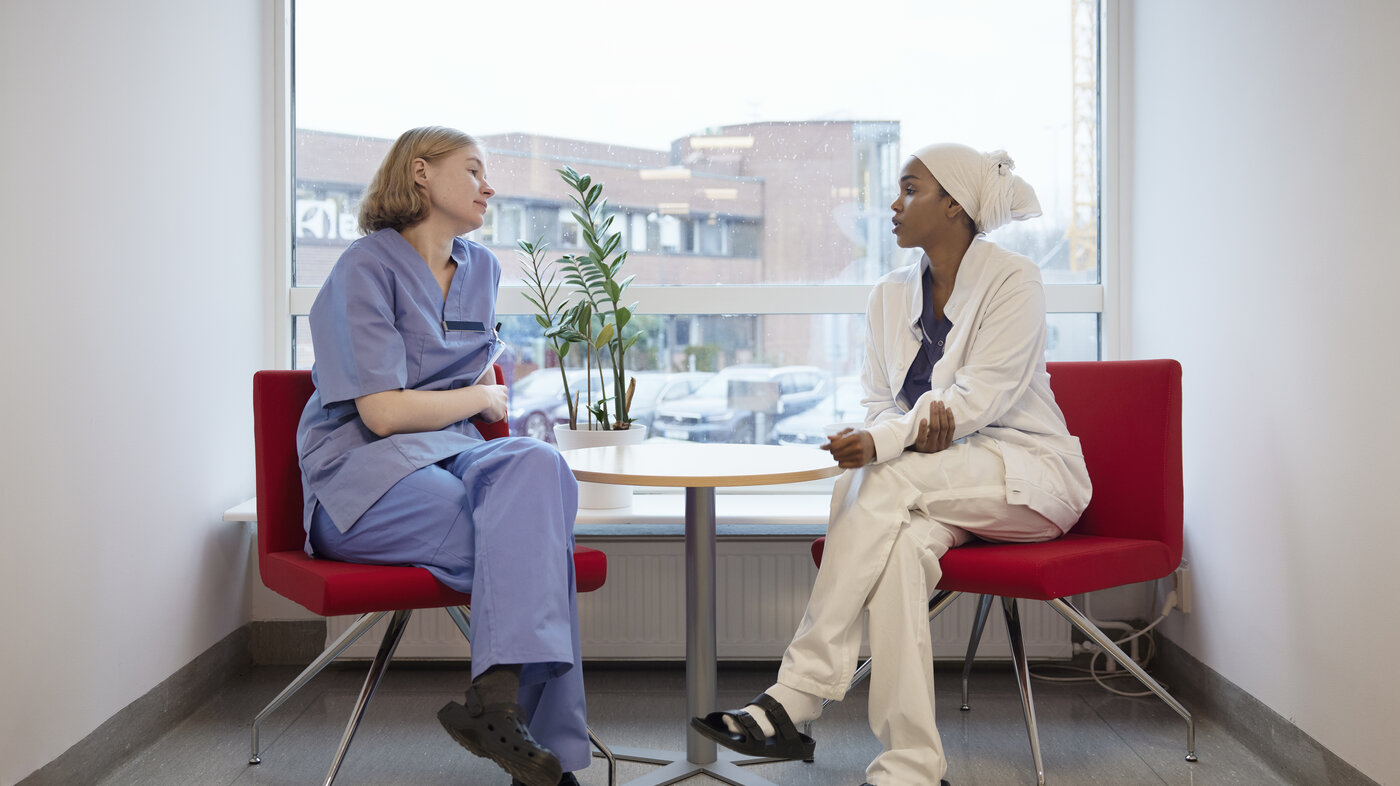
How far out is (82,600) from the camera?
209 cm

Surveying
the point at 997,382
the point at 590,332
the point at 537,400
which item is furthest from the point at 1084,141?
the point at 537,400

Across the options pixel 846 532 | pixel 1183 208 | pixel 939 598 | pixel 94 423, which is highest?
pixel 1183 208

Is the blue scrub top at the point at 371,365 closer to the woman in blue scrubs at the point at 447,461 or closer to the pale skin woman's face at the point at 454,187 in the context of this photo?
the woman in blue scrubs at the point at 447,461

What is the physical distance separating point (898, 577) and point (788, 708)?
327 millimetres

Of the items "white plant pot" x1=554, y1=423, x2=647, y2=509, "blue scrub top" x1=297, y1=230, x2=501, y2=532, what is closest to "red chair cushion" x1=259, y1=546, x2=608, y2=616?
"blue scrub top" x1=297, y1=230, x2=501, y2=532

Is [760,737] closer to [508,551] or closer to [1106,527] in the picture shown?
[508,551]

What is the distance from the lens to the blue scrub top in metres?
2.01

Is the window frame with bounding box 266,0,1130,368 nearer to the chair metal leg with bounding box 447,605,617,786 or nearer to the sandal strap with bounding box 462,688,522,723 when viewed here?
the chair metal leg with bounding box 447,605,617,786

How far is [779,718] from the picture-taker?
1.84m

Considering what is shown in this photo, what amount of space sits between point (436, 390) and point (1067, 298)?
1937 mm

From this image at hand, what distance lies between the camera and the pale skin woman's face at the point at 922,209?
2.36 m

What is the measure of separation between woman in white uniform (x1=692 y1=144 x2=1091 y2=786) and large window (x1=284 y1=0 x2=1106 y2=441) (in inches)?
28.5

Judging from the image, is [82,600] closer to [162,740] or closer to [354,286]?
[162,740]

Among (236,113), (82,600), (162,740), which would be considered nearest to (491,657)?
(82,600)
